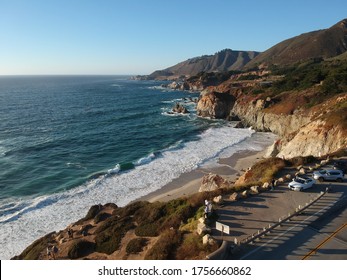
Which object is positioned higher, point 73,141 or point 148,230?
point 148,230

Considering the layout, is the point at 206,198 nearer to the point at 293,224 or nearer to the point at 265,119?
the point at 293,224

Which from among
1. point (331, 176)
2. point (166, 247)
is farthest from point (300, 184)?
point (166, 247)

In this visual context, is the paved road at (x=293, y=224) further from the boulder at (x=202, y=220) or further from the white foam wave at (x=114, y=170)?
the white foam wave at (x=114, y=170)

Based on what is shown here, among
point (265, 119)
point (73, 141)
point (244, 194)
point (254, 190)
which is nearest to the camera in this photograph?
point (244, 194)

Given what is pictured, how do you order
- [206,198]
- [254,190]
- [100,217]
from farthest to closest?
[100,217], [254,190], [206,198]

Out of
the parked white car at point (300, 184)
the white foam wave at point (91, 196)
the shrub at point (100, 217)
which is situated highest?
the parked white car at point (300, 184)

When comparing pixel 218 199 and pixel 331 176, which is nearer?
pixel 218 199

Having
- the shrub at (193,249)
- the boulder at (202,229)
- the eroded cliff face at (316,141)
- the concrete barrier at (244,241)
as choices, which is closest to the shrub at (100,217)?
the boulder at (202,229)
